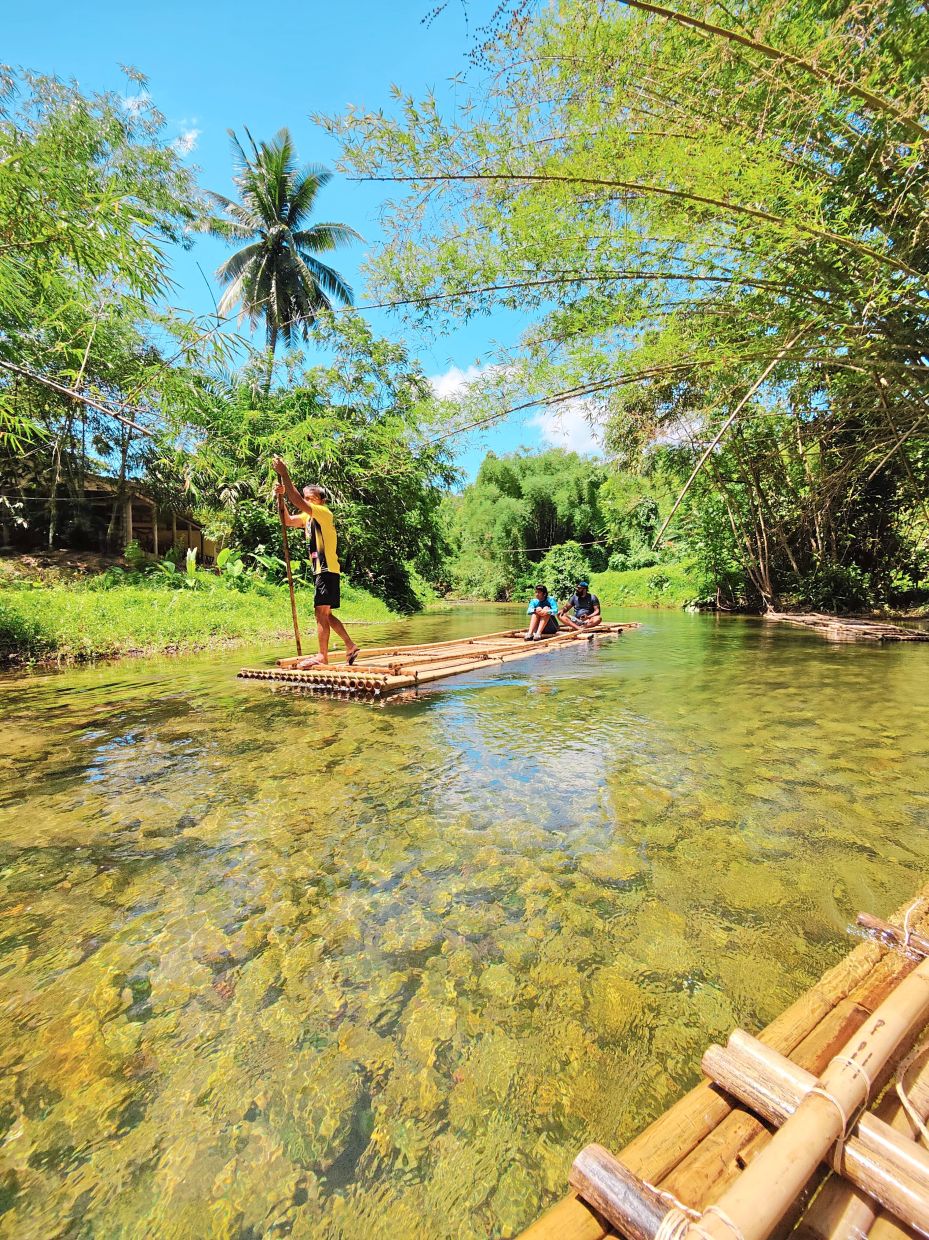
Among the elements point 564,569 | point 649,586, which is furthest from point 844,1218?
point 564,569

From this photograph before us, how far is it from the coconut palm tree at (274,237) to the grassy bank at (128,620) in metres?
9.63

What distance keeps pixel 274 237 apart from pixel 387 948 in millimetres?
22442

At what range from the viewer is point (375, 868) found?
7.80 ft

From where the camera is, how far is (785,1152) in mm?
872

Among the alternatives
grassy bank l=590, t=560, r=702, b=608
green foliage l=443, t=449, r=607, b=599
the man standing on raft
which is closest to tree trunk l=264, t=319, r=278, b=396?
green foliage l=443, t=449, r=607, b=599

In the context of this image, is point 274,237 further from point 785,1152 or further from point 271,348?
point 785,1152

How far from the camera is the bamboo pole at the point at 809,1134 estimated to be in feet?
2.52

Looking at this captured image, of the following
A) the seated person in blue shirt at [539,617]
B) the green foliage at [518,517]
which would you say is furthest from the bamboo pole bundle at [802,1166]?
the green foliage at [518,517]

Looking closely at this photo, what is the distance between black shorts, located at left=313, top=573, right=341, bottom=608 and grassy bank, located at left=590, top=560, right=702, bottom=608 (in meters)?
16.8

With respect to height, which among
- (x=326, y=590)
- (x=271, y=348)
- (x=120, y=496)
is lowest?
(x=326, y=590)

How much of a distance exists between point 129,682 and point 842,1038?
6941mm

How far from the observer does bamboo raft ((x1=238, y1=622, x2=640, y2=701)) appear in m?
5.33

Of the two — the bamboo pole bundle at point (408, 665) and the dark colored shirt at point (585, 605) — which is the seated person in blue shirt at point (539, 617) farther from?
the dark colored shirt at point (585, 605)

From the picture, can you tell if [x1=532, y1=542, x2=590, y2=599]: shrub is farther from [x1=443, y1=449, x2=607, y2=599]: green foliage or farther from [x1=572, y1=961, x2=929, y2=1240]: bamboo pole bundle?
[x1=572, y1=961, x2=929, y2=1240]: bamboo pole bundle
